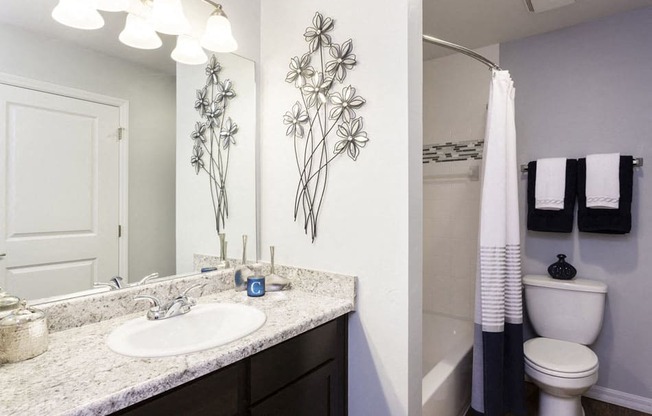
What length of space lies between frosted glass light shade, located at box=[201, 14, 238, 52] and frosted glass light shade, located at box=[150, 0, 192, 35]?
153 millimetres

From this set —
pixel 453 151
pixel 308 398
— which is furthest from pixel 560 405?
pixel 453 151

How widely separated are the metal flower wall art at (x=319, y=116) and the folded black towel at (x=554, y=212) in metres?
1.62

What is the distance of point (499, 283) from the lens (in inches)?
67.5

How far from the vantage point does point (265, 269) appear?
1623mm

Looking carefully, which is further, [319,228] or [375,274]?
[319,228]

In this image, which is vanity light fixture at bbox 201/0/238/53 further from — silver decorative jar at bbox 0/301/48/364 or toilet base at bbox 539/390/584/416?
toilet base at bbox 539/390/584/416

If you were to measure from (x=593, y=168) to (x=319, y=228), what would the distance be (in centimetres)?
185

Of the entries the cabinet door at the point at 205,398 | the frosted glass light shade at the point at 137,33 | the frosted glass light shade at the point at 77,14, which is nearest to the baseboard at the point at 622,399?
the cabinet door at the point at 205,398

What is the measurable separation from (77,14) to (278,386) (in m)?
1.35

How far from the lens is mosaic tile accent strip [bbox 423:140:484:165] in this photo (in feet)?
8.53

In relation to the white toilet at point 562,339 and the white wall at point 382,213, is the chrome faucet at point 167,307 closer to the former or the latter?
the white wall at point 382,213

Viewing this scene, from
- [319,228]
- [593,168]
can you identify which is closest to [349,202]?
[319,228]

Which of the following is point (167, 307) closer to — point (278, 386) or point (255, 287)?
point (255, 287)

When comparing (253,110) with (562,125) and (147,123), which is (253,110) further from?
(562,125)
